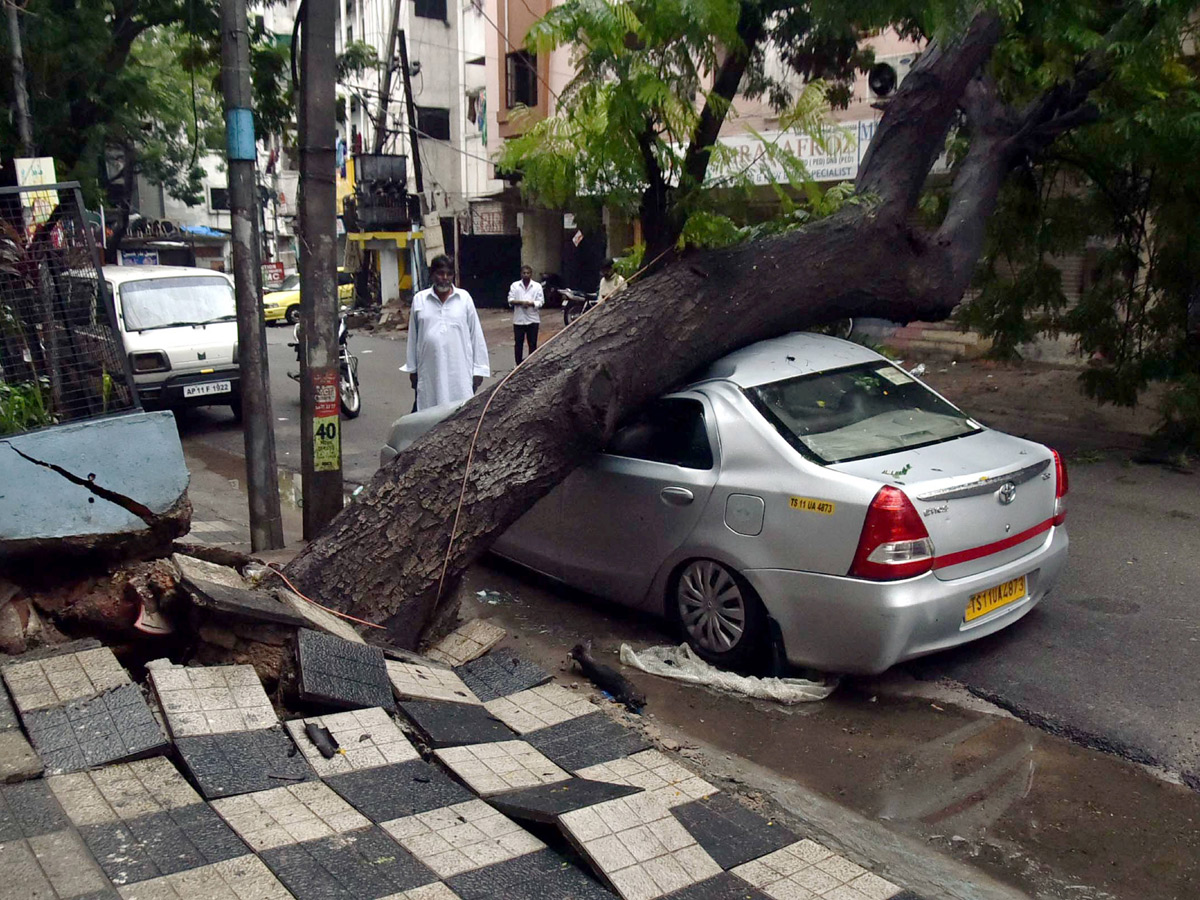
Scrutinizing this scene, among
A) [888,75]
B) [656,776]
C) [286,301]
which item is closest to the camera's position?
[656,776]

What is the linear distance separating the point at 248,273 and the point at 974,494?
15.1 ft

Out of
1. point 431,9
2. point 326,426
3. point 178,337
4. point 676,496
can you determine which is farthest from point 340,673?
point 431,9

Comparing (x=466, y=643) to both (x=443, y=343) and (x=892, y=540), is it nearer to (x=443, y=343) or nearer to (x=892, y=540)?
(x=892, y=540)

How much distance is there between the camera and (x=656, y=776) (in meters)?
4.03

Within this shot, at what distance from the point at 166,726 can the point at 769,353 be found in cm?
359

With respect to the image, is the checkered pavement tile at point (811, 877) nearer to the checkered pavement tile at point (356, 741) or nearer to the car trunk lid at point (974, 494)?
the checkered pavement tile at point (356, 741)

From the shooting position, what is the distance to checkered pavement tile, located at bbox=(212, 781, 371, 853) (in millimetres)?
3375

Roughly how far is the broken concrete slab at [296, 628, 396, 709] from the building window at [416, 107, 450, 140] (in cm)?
3242

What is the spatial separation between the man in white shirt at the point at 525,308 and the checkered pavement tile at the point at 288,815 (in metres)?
12.5

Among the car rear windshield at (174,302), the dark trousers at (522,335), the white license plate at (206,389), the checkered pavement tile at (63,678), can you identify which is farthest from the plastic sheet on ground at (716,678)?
the dark trousers at (522,335)

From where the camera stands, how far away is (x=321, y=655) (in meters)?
4.50

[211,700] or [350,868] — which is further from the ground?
[211,700]

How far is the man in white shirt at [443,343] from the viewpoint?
27.4 ft

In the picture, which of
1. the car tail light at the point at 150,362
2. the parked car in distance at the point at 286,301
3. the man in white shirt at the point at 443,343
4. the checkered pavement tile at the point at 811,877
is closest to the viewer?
the checkered pavement tile at the point at 811,877
